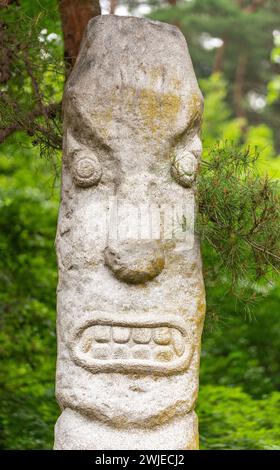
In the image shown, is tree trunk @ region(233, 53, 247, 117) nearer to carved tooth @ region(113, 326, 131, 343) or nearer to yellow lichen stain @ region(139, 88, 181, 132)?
yellow lichen stain @ region(139, 88, 181, 132)

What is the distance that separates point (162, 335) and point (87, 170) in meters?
0.69

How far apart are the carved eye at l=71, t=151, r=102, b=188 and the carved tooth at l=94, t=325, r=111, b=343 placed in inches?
21.8

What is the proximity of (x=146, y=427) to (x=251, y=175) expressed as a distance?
42.1 inches

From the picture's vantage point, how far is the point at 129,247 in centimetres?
322

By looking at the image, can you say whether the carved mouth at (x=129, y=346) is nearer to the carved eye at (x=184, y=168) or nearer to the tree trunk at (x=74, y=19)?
the carved eye at (x=184, y=168)

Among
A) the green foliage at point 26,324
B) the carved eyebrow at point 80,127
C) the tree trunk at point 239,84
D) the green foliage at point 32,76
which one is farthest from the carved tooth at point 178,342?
the tree trunk at point 239,84

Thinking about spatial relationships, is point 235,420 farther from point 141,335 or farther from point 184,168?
point 184,168

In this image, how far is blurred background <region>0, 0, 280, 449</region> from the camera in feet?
13.7

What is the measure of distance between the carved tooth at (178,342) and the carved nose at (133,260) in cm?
24

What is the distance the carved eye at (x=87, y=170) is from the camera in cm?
331

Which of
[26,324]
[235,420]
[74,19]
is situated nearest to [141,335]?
[74,19]

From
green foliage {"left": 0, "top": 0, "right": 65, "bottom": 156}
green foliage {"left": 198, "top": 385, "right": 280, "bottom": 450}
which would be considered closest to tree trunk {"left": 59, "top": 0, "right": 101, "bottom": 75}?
green foliage {"left": 0, "top": 0, "right": 65, "bottom": 156}
